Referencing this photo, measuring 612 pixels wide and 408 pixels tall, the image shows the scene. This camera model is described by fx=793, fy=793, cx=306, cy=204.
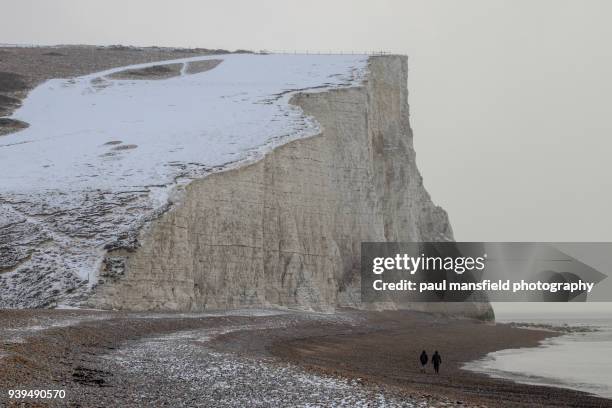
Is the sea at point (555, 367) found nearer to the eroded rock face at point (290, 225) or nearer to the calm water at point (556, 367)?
the calm water at point (556, 367)

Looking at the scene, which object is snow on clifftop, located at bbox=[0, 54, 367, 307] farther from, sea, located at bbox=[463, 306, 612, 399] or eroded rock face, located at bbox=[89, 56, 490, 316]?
sea, located at bbox=[463, 306, 612, 399]

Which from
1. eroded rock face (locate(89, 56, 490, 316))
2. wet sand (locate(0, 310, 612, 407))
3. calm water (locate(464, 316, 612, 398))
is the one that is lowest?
calm water (locate(464, 316, 612, 398))

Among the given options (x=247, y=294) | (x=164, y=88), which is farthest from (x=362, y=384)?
(x=164, y=88)

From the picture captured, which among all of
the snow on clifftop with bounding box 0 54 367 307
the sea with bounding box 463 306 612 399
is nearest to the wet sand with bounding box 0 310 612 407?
the sea with bounding box 463 306 612 399

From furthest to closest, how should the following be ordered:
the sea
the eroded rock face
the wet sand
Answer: the eroded rock face
the sea
the wet sand

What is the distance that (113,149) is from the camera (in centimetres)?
4091

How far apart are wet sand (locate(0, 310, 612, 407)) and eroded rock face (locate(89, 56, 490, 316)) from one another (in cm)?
276

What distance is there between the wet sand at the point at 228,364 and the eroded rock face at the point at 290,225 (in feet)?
9.05

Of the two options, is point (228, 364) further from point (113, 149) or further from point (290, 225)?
point (113, 149)

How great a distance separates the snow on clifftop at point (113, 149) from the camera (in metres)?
29.9

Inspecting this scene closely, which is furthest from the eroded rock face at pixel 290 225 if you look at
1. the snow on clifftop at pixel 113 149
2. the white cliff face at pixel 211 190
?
the snow on clifftop at pixel 113 149

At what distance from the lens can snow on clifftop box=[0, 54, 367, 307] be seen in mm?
29922

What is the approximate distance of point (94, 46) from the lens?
83750 millimetres

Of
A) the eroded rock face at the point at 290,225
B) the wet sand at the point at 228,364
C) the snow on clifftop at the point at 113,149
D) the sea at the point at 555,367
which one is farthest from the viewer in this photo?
the eroded rock face at the point at 290,225
